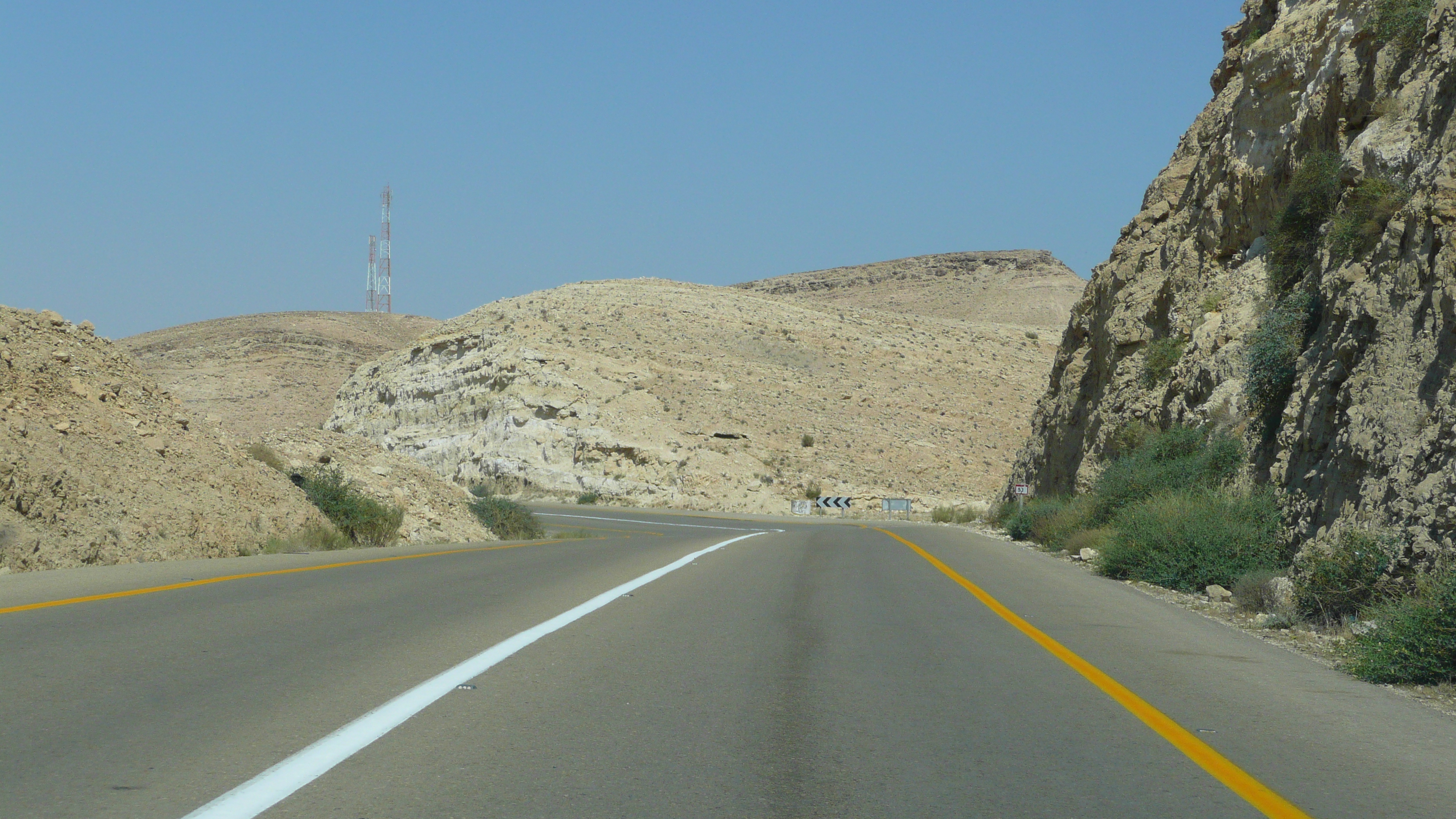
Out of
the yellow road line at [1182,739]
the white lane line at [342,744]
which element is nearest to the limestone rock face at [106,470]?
the white lane line at [342,744]

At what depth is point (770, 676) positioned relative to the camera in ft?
25.6

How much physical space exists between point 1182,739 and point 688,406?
2345 inches

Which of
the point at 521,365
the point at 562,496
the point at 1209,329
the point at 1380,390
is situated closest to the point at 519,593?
the point at 1380,390

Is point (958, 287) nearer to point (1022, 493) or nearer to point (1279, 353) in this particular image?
point (1022, 493)

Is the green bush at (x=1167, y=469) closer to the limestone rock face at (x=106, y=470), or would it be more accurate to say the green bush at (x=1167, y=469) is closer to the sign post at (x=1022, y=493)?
the sign post at (x=1022, y=493)

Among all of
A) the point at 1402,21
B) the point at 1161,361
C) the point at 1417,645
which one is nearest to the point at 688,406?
the point at 1161,361

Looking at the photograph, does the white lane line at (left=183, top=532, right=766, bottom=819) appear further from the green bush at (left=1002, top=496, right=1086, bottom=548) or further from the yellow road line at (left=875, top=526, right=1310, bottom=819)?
the green bush at (left=1002, top=496, right=1086, bottom=548)

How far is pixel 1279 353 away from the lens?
18.0 metres

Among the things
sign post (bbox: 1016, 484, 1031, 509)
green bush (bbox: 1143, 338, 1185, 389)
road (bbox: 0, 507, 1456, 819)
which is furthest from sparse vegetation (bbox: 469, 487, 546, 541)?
road (bbox: 0, 507, 1456, 819)

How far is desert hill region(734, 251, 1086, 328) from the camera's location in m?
137

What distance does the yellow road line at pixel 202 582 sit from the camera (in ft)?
34.3

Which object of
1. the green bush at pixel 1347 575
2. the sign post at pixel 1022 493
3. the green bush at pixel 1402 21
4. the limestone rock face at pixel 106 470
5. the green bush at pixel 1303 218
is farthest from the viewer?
the sign post at pixel 1022 493

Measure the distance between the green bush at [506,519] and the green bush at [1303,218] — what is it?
730 inches

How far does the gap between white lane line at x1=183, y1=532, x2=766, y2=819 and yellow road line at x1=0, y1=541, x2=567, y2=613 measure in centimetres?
448
